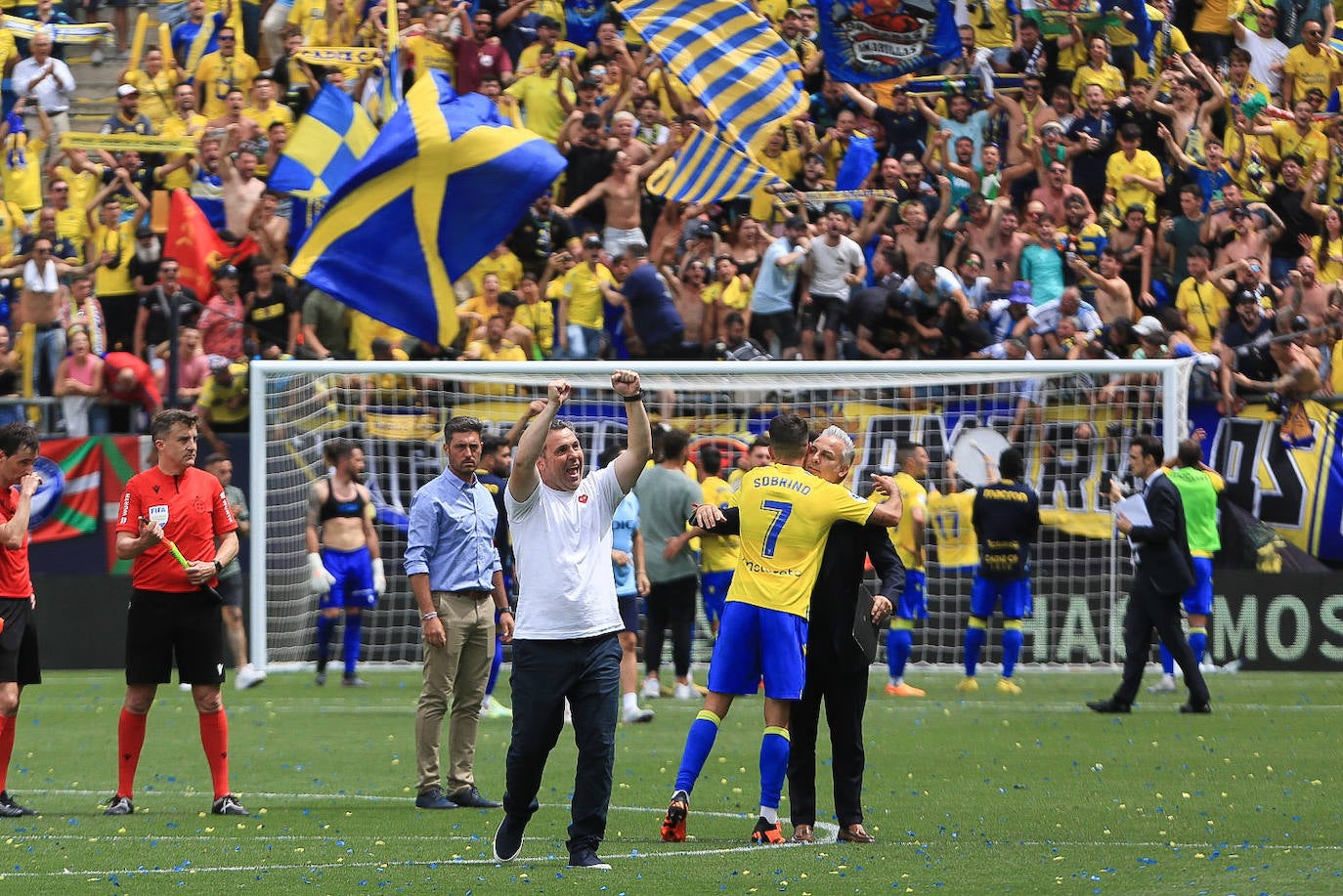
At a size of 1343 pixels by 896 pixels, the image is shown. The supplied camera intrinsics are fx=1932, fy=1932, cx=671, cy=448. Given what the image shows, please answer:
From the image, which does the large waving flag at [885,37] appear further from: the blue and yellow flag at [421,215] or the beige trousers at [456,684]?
the beige trousers at [456,684]

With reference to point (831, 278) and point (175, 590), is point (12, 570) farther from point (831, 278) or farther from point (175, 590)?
point (831, 278)

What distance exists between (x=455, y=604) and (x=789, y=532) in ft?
8.05

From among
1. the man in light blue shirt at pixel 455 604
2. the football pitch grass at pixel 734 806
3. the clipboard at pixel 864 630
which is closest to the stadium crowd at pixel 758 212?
the football pitch grass at pixel 734 806

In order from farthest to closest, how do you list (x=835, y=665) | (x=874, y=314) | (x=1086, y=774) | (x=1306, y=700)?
1. (x=874, y=314)
2. (x=1306, y=700)
3. (x=1086, y=774)
4. (x=835, y=665)

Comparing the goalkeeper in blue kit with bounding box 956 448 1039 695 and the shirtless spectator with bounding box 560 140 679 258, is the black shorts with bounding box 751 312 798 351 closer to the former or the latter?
the shirtless spectator with bounding box 560 140 679 258

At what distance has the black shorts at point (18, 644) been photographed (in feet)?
34.3

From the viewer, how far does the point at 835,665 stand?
30.8 feet

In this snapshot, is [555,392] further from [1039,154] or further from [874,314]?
[1039,154]

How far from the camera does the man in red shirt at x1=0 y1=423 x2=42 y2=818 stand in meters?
10.3

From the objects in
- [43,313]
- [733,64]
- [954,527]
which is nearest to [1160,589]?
[954,527]

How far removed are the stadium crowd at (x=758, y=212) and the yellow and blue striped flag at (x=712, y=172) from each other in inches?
18.7

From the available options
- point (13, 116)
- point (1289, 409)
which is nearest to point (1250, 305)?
point (1289, 409)

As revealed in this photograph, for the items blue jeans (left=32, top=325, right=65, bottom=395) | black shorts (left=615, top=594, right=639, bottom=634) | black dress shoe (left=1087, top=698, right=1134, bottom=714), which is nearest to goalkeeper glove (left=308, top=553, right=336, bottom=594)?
black shorts (left=615, top=594, right=639, bottom=634)

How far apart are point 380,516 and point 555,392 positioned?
11684 millimetres
